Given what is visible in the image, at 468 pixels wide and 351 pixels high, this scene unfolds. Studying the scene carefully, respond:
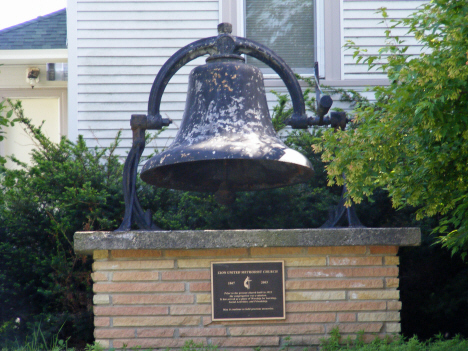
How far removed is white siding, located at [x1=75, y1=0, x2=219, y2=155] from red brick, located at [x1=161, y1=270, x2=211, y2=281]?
3.35 m

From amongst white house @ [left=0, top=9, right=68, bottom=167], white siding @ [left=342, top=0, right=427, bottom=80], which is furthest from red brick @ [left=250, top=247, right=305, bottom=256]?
white house @ [left=0, top=9, right=68, bottom=167]

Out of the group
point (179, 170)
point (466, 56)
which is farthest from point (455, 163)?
point (179, 170)

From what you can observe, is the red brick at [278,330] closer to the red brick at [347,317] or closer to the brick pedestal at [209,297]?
the brick pedestal at [209,297]

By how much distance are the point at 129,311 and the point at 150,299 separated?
14 cm

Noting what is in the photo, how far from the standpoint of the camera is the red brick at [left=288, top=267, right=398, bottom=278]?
11.0 feet

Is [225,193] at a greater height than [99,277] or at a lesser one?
greater

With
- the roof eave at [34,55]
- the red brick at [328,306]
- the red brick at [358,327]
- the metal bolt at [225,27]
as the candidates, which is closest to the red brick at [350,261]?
the red brick at [328,306]

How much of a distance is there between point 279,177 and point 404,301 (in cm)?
201

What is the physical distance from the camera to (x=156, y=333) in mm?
3264

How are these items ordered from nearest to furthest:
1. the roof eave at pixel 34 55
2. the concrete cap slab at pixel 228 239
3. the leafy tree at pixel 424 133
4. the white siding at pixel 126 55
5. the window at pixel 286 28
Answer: the leafy tree at pixel 424 133 < the concrete cap slab at pixel 228 239 < the white siding at pixel 126 55 < the window at pixel 286 28 < the roof eave at pixel 34 55

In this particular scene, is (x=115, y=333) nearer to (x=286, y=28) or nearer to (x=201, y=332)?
(x=201, y=332)

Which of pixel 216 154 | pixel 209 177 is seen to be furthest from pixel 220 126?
pixel 209 177

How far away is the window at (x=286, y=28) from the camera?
681cm

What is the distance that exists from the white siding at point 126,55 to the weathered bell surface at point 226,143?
2736 millimetres
